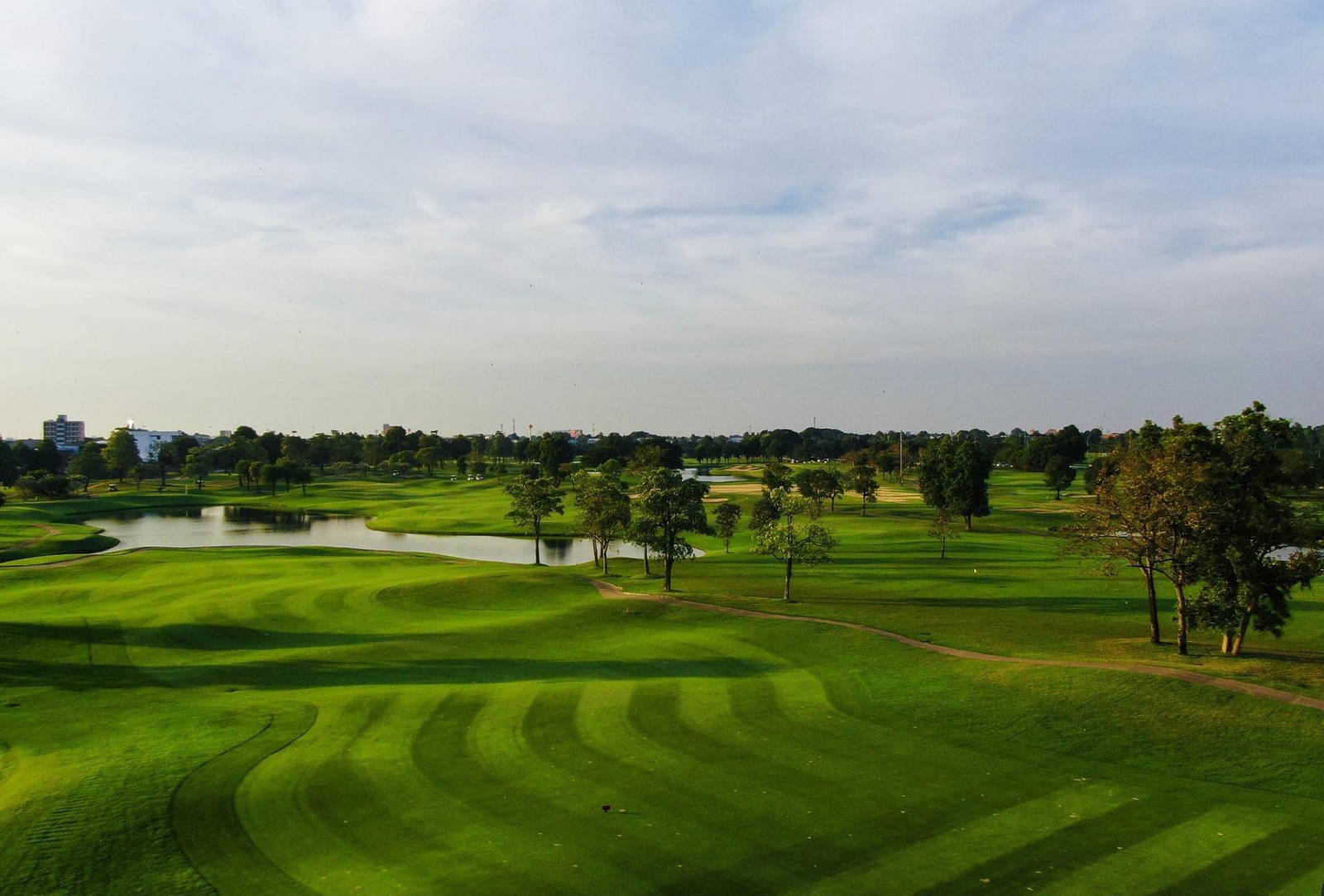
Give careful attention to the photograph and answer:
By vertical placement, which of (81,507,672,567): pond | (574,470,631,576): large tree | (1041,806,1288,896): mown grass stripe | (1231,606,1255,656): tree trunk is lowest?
(81,507,672,567): pond

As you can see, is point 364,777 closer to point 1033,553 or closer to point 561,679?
point 561,679

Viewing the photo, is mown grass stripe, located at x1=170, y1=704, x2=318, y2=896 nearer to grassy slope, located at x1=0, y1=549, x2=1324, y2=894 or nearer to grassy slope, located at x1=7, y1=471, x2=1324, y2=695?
grassy slope, located at x1=0, y1=549, x2=1324, y2=894

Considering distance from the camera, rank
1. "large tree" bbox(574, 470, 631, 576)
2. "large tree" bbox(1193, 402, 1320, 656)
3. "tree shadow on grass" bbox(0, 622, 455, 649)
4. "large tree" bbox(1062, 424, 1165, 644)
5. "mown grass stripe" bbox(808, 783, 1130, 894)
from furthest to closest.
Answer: "large tree" bbox(574, 470, 631, 576) → "tree shadow on grass" bbox(0, 622, 455, 649) → "large tree" bbox(1062, 424, 1165, 644) → "large tree" bbox(1193, 402, 1320, 656) → "mown grass stripe" bbox(808, 783, 1130, 894)

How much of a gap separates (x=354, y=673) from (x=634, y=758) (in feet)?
49.9

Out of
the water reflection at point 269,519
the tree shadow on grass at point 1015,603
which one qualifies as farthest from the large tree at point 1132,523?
the water reflection at point 269,519

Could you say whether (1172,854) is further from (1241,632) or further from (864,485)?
(864,485)

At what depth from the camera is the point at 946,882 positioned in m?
14.8

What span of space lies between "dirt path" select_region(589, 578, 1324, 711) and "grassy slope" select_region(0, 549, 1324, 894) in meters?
1.08

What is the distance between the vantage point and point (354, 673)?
103 feet

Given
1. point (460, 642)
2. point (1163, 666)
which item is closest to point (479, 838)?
point (460, 642)

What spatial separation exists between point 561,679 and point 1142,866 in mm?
19151

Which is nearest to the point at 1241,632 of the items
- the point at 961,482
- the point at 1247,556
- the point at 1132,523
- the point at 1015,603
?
the point at 1247,556

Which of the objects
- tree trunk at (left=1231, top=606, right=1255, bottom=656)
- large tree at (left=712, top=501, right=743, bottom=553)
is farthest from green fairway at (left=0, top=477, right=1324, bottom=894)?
large tree at (left=712, top=501, right=743, bottom=553)

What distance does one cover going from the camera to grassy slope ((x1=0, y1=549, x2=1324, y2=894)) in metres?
15.2
